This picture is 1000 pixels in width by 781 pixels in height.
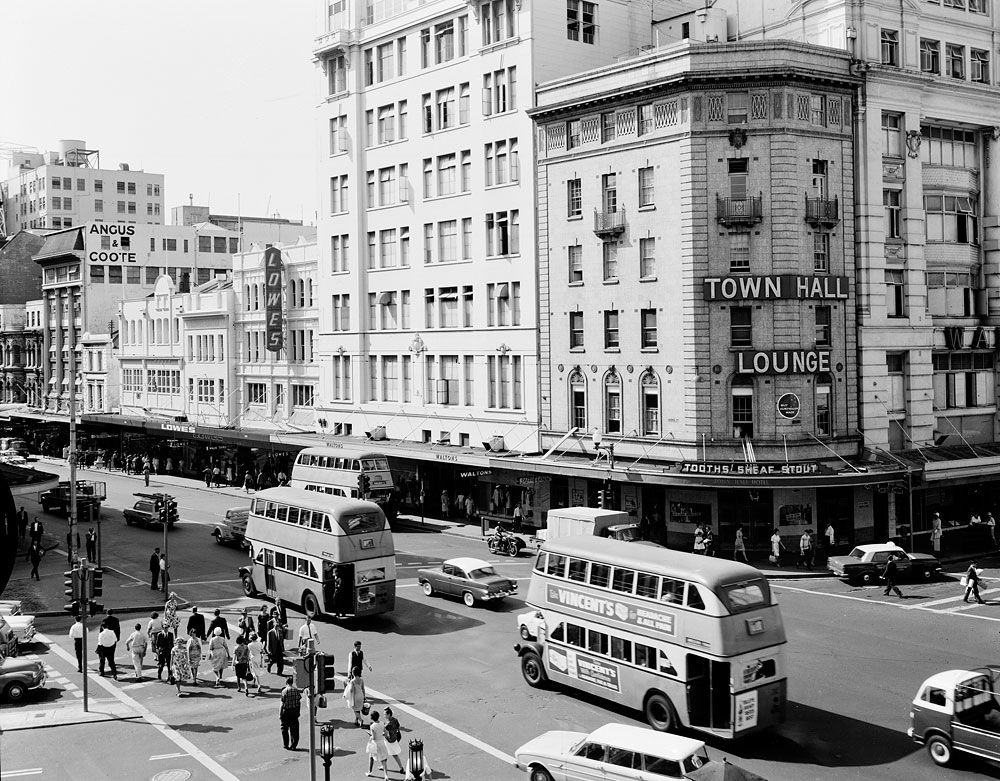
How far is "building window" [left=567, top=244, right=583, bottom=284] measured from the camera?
53000 mm

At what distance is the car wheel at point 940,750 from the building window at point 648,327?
28950mm

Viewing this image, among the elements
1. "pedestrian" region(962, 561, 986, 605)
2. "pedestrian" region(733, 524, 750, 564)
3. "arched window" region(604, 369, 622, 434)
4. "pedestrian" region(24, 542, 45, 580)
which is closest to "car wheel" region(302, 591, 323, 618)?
"pedestrian" region(24, 542, 45, 580)

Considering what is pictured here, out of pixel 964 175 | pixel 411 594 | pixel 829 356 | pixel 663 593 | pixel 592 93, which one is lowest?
pixel 411 594

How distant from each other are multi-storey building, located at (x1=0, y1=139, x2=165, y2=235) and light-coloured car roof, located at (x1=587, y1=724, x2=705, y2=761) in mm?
143781

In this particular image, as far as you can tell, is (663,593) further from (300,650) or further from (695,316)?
(695,316)

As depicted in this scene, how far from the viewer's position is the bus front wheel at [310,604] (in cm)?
3519

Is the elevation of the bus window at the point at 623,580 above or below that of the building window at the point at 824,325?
below

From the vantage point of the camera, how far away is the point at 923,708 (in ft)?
74.2

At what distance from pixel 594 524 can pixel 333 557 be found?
1186 cm

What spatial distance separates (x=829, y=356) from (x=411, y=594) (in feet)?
75.2

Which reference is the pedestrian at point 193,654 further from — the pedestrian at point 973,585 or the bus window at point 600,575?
the pedestrian at point 973,585

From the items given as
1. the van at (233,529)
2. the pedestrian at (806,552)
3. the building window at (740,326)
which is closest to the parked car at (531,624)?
the pedestrian at (806,552)

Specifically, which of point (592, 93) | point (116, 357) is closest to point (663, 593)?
point (592, 93)

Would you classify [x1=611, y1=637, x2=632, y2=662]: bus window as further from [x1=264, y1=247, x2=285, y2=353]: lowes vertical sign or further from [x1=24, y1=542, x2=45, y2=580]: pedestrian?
[x1=264, y1=247, x2=285, y2=353]: lowes vertical sign
